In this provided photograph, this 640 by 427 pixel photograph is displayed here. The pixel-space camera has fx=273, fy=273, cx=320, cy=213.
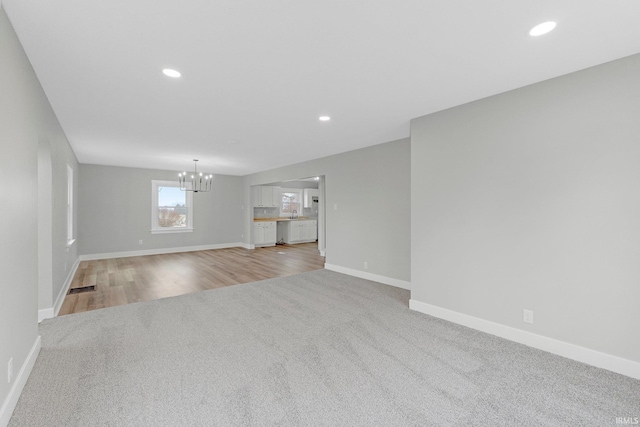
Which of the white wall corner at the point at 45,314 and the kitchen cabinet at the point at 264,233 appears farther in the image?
the kitchen cabinet at the point at 264,233

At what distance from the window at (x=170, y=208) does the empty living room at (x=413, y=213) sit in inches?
147

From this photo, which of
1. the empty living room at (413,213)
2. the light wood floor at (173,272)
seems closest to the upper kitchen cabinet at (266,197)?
the light wood floor at (173,272)

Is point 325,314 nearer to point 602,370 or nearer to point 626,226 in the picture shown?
point 602,370

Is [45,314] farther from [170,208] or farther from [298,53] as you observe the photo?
[170,208]

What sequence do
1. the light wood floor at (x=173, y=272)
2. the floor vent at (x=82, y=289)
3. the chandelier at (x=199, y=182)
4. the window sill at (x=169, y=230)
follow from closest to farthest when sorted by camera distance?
the light wood floor at (x=173, y=272), the floor vent at (x=82, y=289), the window sill at (x=169, y=230), the chandelier at (x=199, y=182)

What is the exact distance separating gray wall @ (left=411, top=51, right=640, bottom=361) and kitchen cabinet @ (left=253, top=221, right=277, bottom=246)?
6.68 metres

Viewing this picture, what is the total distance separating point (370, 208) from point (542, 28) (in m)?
3.47

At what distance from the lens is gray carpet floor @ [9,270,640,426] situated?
5.63 ft

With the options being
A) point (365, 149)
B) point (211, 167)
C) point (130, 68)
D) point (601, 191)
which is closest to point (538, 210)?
point (601, 191)

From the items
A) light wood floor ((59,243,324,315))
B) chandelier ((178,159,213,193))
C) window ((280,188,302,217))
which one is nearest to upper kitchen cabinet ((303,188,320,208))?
window ((280,188,302,217))

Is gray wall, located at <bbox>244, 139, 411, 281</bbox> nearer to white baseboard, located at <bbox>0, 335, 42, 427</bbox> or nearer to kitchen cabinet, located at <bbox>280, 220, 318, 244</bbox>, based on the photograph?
kitchen cabinet, located at <bbox>280, 220, 318, 244</bbox>

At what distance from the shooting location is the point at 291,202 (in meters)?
10.8

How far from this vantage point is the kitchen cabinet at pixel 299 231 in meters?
10.0

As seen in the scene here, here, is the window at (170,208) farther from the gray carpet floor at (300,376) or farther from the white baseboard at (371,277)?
the gray carpet floor at (300,376)
